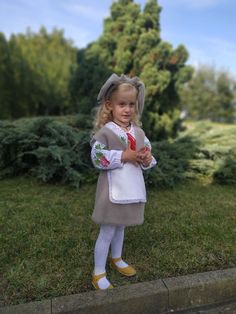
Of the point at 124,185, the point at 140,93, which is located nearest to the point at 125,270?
the point at 124,185

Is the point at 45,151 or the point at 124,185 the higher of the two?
the point at 124,185

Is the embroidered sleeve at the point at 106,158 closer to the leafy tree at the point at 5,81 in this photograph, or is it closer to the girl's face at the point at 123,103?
the girl's face at the point at 123,103

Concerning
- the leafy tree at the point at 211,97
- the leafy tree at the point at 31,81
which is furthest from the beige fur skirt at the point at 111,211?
the leafy tree at the point at 211,97

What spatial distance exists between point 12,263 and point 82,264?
58 centimetres

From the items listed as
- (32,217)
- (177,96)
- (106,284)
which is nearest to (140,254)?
(106,284)

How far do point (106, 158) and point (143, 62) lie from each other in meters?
5.86

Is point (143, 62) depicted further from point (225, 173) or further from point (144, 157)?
point (144, 157)

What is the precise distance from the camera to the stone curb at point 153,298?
7.47ft

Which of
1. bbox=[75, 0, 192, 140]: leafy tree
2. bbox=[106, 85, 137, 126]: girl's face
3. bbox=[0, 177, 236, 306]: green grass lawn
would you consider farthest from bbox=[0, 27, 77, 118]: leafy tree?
bbox=[106, 85, 137, 126]: girl's face

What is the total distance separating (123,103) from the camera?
249 cm

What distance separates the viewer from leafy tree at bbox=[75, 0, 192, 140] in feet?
25.3

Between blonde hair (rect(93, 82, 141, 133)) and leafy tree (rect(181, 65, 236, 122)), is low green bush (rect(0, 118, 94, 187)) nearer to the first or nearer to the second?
blonde hair (rect(93, 82, 141, 133))

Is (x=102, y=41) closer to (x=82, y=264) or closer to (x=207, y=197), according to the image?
(x=207, y=197)

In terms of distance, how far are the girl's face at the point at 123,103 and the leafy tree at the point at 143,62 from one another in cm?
515
